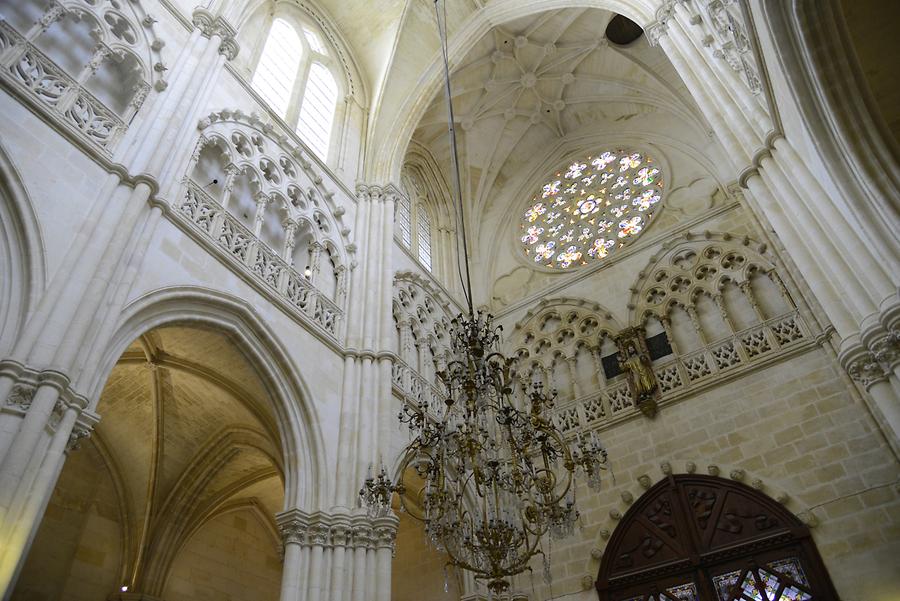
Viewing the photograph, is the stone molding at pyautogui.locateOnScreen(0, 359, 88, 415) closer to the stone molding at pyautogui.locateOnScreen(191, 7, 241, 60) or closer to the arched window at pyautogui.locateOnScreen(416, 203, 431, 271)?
the stone molding at pyautogui.locateOnScreen(191, 7, 241, 60)

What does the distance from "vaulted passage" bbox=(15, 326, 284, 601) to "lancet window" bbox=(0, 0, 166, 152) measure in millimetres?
3212

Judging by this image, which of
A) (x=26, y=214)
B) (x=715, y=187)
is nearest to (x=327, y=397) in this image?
(x=26, y=214)

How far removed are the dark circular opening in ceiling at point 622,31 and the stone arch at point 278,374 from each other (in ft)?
37.6

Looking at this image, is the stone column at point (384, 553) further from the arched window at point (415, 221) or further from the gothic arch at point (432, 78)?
the gothic arch at point (432, 78)

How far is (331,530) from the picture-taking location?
803 centimetres

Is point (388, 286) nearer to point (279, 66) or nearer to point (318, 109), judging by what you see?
point (318, 109)

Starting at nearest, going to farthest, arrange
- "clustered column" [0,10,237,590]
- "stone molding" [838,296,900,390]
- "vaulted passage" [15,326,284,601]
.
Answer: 1. "clustered column" [0,10,237,590]
2. "stone molding" [838,296,900,390]
3. "vaulted passage" [15,326,284,601]

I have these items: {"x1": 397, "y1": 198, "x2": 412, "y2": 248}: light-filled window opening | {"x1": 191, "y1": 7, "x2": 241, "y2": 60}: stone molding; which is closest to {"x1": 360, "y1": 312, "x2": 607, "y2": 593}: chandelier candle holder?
{"x1": 191, "y1": 7, "x2": 241, "y2": 60}: stone molding

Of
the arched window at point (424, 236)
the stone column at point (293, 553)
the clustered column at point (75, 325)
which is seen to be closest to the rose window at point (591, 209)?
the arched window at point (424, 236)

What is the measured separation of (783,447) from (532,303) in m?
6.40

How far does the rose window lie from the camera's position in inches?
590

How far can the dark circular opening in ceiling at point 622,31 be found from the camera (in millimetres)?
15227

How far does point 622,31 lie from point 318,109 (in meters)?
7.61

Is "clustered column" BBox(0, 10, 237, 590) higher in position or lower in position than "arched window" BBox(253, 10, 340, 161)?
lower
